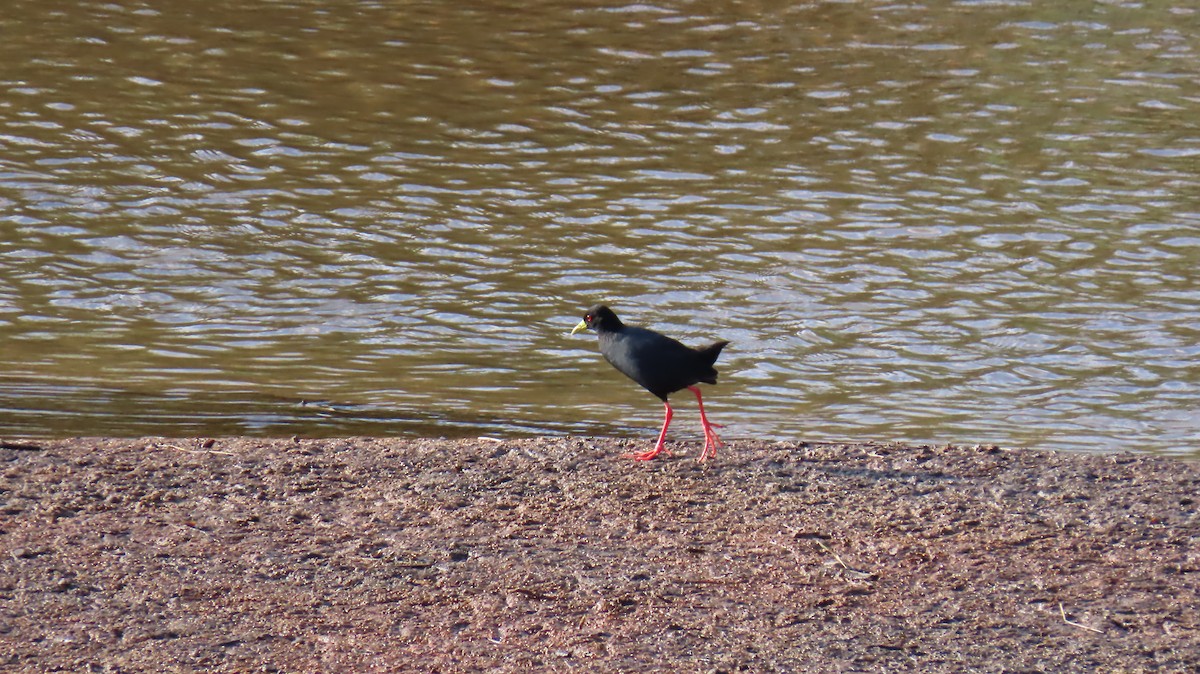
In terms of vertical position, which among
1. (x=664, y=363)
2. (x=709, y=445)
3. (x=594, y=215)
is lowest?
(x=594, y=215)

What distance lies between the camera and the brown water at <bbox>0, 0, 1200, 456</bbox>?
9.32 meters

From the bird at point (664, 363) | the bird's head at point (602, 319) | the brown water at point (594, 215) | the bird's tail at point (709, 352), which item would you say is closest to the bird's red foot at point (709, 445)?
the bird at point (664, 363)

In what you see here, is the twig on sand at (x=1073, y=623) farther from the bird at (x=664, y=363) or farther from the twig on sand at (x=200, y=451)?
the twig on sand at (x=200, y=451)

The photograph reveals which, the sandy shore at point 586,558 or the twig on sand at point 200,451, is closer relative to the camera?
the sandy shore at point 586,558

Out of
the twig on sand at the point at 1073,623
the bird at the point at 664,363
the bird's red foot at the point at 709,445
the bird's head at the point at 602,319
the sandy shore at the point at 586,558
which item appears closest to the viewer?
the sandy shore at the point at 586,558

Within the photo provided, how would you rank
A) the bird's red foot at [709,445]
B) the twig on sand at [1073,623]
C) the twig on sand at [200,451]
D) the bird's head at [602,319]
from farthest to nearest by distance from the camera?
the bird's head at [602,319] < the bird's red foot at [709,445] < the twig on sand at [200,451] < the twig on sand at [1073,623]

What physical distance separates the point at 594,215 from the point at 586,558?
6.82 m

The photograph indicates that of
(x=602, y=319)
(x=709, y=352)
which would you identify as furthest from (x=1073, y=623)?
(x=602, y=319)

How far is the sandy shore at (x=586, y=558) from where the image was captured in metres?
5.30

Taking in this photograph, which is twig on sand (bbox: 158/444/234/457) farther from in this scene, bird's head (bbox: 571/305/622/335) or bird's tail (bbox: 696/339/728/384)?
bird's tail (bbox: 696/339/728/384)

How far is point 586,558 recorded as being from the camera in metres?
6.11

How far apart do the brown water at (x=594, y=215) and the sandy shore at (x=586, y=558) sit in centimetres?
124

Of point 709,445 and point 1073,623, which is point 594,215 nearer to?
point 709,445

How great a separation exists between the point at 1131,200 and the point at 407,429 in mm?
7148
